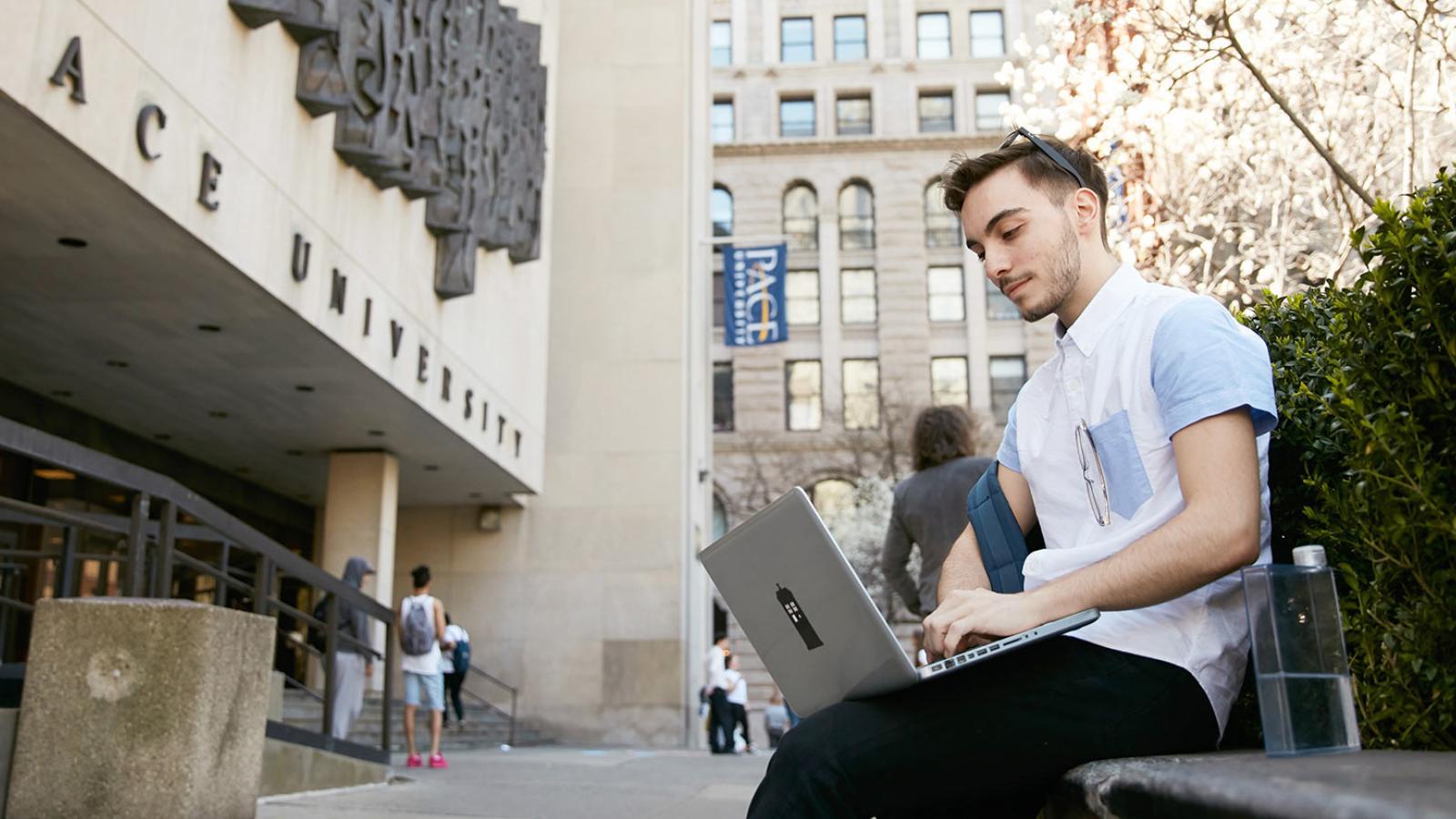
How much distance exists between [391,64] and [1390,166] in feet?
31.8

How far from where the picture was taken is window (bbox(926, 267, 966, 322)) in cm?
4666

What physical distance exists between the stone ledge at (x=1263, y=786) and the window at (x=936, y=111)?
159ft

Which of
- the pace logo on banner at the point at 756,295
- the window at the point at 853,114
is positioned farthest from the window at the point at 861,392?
the pace logo on banner at the point at 756,295

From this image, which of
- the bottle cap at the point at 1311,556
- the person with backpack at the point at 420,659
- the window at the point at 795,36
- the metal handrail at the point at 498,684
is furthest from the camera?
the window at the point at 795,36

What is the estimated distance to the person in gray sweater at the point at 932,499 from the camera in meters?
7.05

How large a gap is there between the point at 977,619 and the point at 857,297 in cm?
4540

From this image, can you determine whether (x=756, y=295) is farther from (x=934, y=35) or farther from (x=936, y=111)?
(x=934, y=35)

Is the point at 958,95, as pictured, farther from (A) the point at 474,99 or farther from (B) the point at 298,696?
(B) the point at 298,696

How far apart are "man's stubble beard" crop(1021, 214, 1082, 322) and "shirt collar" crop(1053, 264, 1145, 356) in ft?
0.19

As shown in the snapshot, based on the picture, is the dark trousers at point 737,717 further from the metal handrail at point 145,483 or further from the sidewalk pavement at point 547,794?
the metal handrail at point 145,483

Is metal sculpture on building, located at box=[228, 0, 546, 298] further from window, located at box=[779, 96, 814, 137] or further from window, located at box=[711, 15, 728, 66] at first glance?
window, located at box=[711, 15, 728, 66]

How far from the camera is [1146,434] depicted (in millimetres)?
2473

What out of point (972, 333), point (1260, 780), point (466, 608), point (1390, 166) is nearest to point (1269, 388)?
point (1260, 780)

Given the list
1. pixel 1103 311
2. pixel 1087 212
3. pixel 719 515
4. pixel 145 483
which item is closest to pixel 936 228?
pixel 719 515
